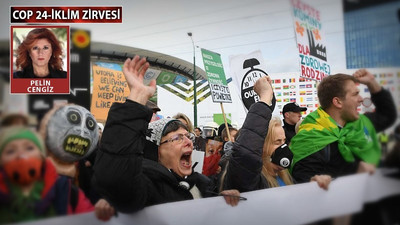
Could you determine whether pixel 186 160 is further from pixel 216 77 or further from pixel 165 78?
pixel 165 78

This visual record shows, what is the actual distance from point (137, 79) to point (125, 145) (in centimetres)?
23

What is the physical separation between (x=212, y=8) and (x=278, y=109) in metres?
0.58

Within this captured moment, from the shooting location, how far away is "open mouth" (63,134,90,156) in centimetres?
114

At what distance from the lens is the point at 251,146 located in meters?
1.55

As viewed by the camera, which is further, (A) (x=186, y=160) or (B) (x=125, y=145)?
(A) (x=186, y=160)

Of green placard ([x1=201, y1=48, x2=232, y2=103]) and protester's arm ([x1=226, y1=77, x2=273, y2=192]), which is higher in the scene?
green placard ([x1=201, y1=48, x2=232, y2=103])

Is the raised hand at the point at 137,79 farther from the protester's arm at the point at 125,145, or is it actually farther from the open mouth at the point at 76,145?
the open mouth at the point at 76,145

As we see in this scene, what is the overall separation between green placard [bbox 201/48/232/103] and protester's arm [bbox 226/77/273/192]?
0.13 metres

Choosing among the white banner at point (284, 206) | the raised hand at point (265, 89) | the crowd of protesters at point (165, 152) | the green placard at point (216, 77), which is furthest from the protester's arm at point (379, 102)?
the green placard at point (216, 77)

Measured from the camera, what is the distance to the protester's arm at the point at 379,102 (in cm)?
162

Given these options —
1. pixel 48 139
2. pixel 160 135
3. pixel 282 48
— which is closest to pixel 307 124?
pixel 282 48

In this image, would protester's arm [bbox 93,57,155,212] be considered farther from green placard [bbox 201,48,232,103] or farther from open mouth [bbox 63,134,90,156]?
green placard [bbox 201,48,232,103]

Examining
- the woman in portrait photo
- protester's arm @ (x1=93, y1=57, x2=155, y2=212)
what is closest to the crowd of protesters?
protester's arm @ (x1=93, y1=57, x2=155, y2=212)

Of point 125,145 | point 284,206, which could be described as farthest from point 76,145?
point 284,206
